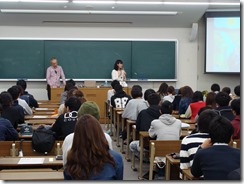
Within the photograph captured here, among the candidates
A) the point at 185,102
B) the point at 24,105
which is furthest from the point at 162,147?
the point at 185,102

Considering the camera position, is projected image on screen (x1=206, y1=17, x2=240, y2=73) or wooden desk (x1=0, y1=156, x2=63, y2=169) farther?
projected image on screen (x1=206, y1=17, x2=240, y2=73)

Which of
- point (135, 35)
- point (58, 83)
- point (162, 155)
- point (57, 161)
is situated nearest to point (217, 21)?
point (135, 35)

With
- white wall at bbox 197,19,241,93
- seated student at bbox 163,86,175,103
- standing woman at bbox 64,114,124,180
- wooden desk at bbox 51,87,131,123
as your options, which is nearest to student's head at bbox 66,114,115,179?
standing woman at bbox 64,114,124,180

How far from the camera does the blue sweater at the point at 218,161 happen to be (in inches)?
126

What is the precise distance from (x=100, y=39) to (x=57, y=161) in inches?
334

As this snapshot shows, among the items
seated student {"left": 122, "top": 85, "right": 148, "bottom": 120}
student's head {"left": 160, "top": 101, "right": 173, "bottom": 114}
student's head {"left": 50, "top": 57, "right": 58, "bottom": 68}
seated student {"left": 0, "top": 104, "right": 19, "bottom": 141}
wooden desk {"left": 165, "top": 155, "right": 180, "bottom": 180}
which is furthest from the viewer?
student's head {"left": 50, "top": 57, "right": 58, "bottom": 68}

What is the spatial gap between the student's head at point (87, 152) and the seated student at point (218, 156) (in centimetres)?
83

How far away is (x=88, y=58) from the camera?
1210 cm

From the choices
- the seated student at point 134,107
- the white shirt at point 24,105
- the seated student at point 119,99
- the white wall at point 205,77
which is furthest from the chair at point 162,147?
the white wall at point 205,77

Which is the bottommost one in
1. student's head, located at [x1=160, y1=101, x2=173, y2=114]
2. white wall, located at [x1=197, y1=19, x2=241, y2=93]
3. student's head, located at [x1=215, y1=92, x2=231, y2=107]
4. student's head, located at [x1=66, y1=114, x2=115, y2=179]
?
student's head, located at [x1=66, y1=114, x2=115, y2=179]

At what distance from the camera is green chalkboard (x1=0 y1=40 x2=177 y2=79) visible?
11883 mm

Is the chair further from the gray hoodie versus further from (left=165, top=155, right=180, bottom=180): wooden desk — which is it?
the gray hoodie

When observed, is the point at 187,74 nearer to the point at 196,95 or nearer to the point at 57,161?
the point at 196,95

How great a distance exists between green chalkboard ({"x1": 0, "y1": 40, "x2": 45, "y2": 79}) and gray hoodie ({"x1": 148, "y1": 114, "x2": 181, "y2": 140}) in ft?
23.9
